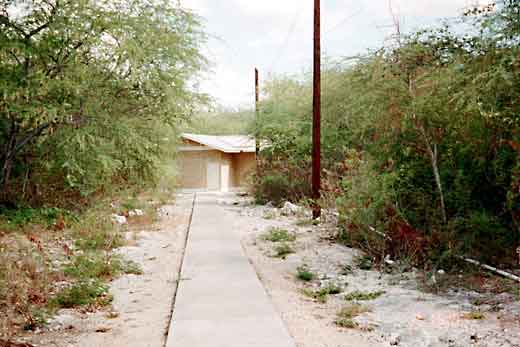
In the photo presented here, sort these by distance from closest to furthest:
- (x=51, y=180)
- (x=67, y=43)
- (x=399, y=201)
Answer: (x=399, y=201) < (x=67, y=43) < (x=51, y=180)

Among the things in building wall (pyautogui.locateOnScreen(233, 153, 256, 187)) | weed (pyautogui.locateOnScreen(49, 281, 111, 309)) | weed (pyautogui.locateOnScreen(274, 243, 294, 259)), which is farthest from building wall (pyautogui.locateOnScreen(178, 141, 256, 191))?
weed (pyautogui.locateOnScreen(49, 281, 111, 309))

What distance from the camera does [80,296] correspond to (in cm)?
805

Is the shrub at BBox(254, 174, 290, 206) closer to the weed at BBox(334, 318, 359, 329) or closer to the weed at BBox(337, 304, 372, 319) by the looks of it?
the weed at BBox(337, 304, 372, 319)

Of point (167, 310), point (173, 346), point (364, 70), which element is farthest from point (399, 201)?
point (173, 346)

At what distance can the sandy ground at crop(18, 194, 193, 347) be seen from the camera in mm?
6516

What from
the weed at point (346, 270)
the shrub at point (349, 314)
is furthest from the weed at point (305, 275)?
the shrub at point (349, 314)

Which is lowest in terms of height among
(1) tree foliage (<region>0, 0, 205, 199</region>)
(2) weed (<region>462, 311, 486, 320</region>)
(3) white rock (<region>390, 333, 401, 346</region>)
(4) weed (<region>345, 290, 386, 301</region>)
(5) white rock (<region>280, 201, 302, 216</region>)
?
(5) white rock (<region>280, 201, 302, 216</region>)

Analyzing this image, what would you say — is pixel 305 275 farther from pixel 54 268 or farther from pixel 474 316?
pixel 54 268

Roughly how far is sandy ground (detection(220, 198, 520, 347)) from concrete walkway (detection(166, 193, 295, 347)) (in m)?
0.24

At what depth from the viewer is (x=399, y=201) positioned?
9.97 metres

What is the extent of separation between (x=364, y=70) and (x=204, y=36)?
274 inches

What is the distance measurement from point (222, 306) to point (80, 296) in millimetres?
1881

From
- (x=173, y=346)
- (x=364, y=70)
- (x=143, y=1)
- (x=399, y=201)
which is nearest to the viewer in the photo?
(x=173, y=346)

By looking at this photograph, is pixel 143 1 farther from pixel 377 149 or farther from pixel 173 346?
pixel 173 346
